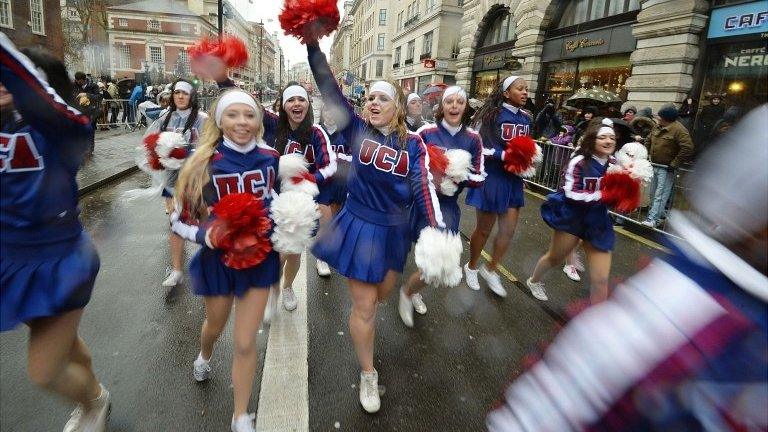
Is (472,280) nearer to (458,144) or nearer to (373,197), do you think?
(458,144)

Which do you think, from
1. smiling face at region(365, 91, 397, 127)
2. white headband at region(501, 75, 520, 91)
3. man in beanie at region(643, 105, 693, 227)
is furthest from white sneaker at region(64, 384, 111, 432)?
man in beanie at region(643, 105, 693, 227)

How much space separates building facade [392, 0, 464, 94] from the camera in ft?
112

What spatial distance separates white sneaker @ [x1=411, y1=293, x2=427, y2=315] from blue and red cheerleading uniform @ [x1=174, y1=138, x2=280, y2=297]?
6.28 feet

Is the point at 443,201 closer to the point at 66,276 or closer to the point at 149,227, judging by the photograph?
the point at 66,276

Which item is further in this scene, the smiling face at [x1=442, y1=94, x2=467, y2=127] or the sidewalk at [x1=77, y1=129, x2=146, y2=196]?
the sidewalk at [x1=77, y1=129, x2=146, y2=196]

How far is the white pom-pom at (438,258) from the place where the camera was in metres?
2.24

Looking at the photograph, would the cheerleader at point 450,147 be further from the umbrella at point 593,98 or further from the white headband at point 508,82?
the umbrella at point 593,98

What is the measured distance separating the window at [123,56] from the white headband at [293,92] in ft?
264

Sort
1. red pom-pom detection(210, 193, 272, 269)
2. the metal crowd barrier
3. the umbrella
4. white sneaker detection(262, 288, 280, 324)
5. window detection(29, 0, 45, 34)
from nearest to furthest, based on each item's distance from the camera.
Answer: red pom-pom detection(210, 193, 272, 269) < white sneaker detection(262, 288, 280, 324) < the metal crowd barrier < the umbrella < window detection(29, 0, 45, 34)

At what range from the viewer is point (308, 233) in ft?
8.05

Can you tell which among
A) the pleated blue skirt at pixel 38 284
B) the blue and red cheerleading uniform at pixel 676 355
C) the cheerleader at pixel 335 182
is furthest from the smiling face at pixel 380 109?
the blue and red cheerleading uniform at pixel 676 355

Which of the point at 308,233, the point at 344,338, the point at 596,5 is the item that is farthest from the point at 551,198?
the point at 596,5

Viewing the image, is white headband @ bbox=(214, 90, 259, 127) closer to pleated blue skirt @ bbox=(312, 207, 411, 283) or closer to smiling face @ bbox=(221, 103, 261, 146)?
smiling face @ bbox=(221, 103, 261, 146)


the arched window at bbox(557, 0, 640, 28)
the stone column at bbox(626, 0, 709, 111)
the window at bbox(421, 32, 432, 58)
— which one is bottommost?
the stone column at bbox(626, 0, 709, 111)
